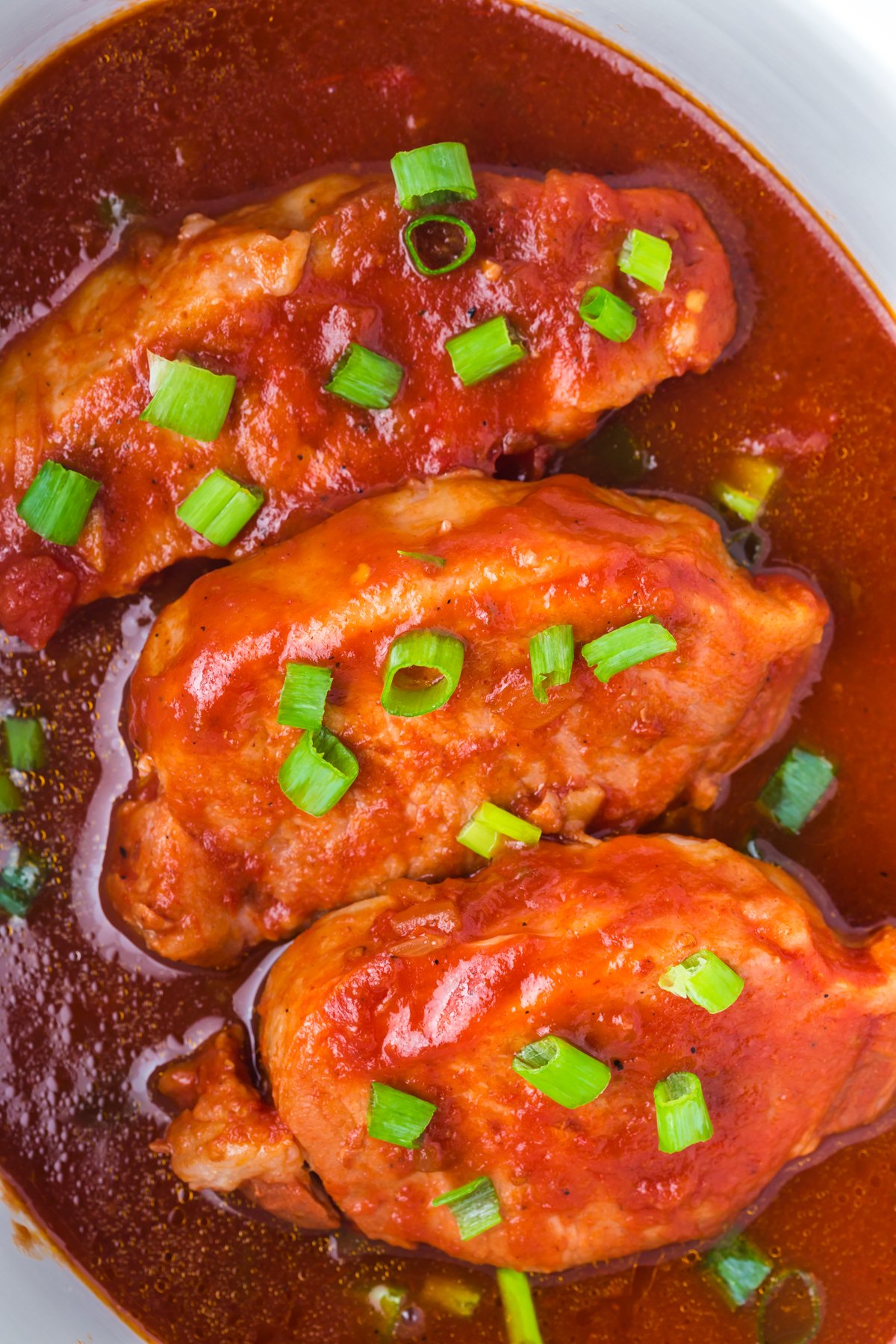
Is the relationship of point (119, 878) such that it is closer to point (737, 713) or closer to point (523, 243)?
point (737, 713)

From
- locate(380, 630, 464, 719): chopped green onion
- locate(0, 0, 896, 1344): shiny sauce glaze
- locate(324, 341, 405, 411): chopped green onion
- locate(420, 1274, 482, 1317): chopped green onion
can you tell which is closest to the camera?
locate(380, 630, 464, 719): chopped green onion

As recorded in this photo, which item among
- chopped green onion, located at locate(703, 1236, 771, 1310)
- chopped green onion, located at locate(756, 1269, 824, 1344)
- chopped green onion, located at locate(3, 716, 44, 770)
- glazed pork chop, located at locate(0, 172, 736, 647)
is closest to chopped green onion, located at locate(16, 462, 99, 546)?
glazed pork chop, located at locate(0, 172, 736, 647)

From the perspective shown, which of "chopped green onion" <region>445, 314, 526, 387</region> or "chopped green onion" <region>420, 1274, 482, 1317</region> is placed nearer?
"chopped green onion" <region>445, 314, 526, 387</region>

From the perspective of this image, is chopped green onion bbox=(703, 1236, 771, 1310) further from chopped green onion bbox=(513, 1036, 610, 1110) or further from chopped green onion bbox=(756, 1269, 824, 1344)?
chopped green onion bbox=(513, 1036, 610, 1110)

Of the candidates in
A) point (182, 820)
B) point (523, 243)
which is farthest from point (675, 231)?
point (182, 820)

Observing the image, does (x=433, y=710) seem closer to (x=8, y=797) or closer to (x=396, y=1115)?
(x=396, y=1115)

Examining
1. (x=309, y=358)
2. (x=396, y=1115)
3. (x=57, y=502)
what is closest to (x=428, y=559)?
(x=309, y=358)
